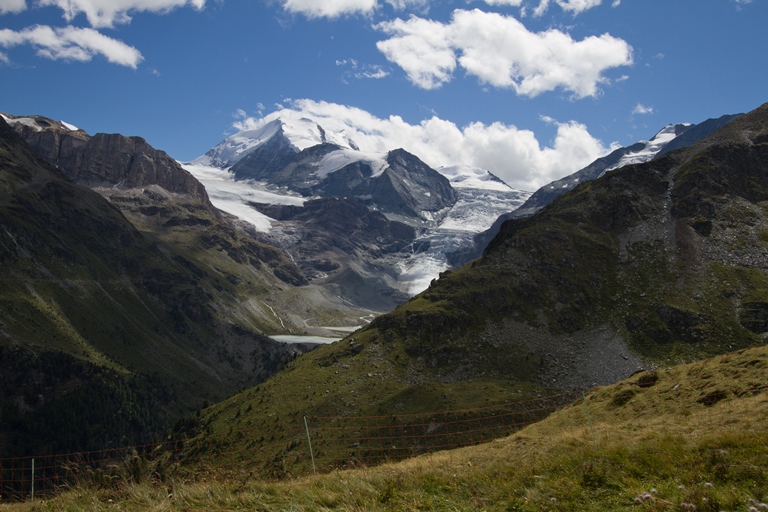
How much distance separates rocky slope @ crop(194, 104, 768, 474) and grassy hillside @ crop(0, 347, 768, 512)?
82623mm

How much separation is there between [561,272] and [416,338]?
4805 centimetres

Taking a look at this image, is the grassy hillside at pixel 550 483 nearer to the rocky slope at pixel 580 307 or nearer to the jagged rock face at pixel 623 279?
the rocky slope at pixel 580 307

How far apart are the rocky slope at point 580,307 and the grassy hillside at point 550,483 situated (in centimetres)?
8262

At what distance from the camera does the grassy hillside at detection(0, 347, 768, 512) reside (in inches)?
575

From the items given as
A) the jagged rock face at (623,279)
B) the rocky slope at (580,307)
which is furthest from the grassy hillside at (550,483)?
the jagged rock face at (623,279)

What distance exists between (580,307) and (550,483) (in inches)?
4897

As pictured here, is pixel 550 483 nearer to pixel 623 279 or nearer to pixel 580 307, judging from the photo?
pixel 580 307

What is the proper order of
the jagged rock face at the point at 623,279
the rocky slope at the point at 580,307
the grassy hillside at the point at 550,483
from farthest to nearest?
the jagged rock face at the point at 623,279
the rocky slope at the point at 580,307
the grassy hillside at the point at 550,483

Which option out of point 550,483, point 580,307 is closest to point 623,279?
point 580,307

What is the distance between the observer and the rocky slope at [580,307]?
109250 mm

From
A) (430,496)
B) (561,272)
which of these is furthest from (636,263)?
(430,496)

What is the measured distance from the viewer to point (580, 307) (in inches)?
5162

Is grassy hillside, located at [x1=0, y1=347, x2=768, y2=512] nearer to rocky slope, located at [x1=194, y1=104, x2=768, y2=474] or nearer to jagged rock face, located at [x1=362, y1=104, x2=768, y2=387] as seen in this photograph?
rocky slope, located at [x1=194, y1=104, x2=768, y2=474]

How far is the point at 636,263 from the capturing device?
456ft
